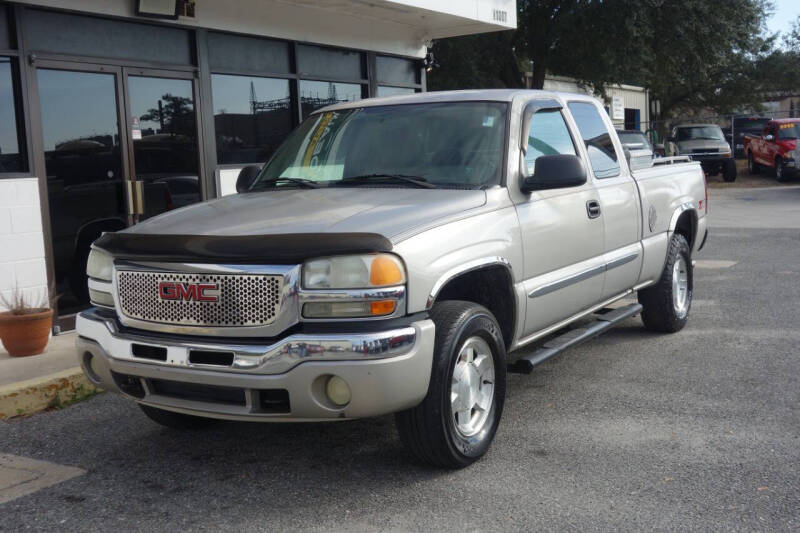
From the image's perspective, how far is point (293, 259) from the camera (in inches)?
145

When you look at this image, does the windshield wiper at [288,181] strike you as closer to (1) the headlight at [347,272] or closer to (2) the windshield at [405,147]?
(2) the windshield at [405,147]

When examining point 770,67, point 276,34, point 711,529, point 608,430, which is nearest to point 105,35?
point 276,34

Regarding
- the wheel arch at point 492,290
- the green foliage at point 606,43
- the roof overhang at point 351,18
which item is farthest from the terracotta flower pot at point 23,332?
the green foliage at point 606,43

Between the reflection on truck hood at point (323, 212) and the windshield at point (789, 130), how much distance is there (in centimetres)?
2553

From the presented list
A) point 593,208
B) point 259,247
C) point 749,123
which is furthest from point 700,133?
point 259,247

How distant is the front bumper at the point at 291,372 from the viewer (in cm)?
358

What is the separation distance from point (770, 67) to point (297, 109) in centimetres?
3813

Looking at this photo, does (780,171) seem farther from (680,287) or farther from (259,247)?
(259,247)

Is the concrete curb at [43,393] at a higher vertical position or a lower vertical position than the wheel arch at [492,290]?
lower

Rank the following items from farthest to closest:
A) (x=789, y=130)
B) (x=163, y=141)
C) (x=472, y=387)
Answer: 1. (x=789, y=130)
2. (x=163, y=141)
3. (x=472, y=387)

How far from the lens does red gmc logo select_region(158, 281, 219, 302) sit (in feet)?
12.4

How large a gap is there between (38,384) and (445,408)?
3195 mm

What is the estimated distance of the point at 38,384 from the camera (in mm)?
5750

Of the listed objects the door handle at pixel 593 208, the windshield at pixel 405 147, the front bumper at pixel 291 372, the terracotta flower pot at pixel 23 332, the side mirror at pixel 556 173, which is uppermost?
the windshield at pixel 405 147
